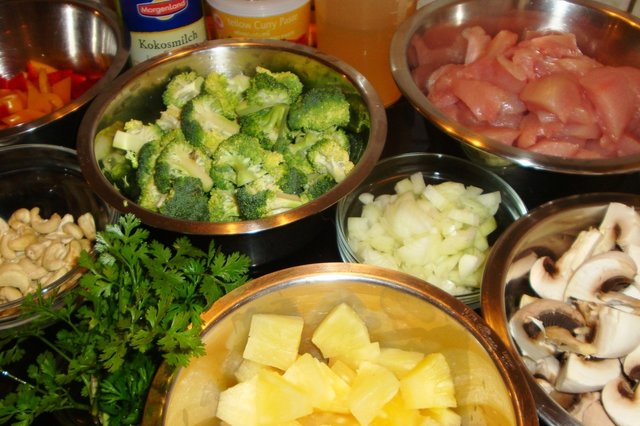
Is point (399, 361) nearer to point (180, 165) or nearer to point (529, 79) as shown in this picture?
point (180, 165)

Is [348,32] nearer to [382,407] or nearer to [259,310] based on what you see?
[259,310]

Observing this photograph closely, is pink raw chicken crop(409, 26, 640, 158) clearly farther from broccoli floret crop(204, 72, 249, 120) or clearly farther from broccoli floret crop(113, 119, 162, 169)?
broccoli floret crop(113, 119, 162, 169)

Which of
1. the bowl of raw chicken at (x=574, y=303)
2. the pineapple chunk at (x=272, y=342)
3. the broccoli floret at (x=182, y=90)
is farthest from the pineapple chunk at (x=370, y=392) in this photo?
the broccoli floret at (x=182, y=90)

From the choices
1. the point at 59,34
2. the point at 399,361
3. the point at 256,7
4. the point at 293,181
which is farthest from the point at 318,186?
the point at 59,34

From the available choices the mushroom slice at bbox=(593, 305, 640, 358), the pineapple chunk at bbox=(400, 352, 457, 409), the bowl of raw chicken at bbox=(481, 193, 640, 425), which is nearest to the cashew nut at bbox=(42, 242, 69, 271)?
the pineapple chunk at bbox=(400, 352, 457, 409)

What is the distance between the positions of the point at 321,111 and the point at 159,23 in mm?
665

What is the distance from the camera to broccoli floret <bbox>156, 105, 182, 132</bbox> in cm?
153

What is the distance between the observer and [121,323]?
995mm

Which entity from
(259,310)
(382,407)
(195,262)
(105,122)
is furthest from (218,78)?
(382,407)

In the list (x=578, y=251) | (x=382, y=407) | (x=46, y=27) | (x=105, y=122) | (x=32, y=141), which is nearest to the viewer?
(x=382, y=407)

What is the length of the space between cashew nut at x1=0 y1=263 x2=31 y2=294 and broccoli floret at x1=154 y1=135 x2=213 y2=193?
0.40 meters

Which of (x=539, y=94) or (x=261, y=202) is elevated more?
(x=539, y=94)

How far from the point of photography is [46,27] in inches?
75.9

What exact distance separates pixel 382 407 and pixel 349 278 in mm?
232
